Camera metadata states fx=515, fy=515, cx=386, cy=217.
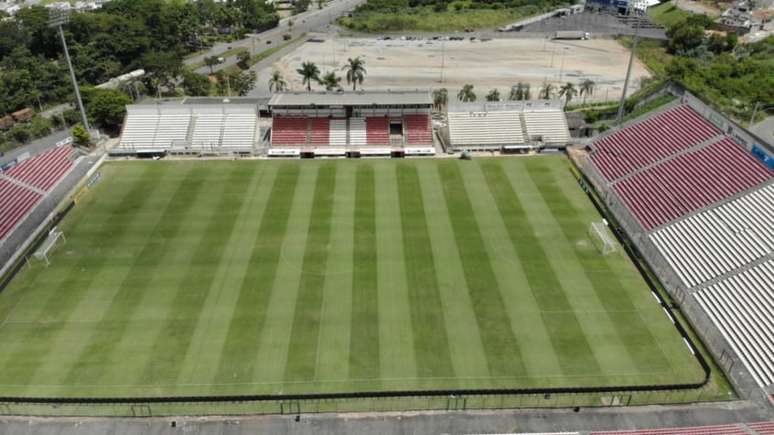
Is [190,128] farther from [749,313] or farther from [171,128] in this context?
[749,313]

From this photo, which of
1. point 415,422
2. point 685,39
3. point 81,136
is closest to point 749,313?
point 415,422

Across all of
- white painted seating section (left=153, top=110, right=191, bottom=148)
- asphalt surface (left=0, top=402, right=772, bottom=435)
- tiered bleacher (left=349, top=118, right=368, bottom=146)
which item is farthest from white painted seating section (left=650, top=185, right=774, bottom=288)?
white painted seating section (left=153, top=110, right=191, bottom=148)

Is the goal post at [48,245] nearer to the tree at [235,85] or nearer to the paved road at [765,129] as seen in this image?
the tree at [235,85]

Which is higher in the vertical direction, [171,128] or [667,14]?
[667,14]

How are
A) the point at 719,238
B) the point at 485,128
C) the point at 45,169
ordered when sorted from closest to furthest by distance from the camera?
1. the point at 719,238
2. the point at 45,169
3. the point at 485,128

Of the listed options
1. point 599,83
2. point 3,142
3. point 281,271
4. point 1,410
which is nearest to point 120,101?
point 3,142

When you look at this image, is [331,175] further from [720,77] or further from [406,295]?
[720,77]

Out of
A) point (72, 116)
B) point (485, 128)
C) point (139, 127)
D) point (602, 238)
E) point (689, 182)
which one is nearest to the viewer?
point (602, 238)

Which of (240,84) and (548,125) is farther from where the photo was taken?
(240,84)
